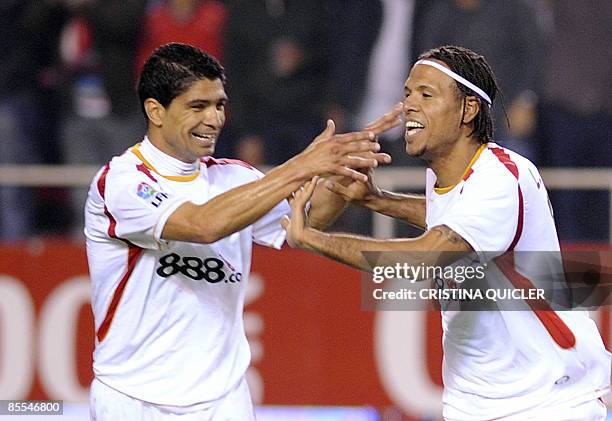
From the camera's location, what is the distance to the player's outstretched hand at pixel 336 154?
5363mm

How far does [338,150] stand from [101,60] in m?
4.73

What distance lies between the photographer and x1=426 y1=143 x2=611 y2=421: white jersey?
17.3 ft

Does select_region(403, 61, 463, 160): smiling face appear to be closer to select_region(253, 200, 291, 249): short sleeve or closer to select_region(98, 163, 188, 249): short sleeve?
select_region(253, 200, 291, 249): short sleeve

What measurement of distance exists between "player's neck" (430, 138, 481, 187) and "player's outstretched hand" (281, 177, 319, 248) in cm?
56

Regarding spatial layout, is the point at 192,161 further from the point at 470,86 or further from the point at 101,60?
the point at 101,60

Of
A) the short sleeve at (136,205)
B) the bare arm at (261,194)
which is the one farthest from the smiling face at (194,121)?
the bare arm at (261,194)

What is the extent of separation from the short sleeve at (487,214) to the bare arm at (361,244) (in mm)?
47

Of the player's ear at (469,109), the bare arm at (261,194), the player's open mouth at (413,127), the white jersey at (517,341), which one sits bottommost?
the white jersey at (517,341)

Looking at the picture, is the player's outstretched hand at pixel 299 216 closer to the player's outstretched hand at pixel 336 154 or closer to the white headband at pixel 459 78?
the player's outstretched hand at pixel 336 154

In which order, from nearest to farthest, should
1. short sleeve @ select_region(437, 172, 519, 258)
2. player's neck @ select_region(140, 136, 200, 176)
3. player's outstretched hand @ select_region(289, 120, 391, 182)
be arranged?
short sleeve @ select_region(437, 172, 519, 258) → player's outstretched hand @ select_region(289, 120, 391, 182) → player's neck @ select_region(140, 136, 200, 176)

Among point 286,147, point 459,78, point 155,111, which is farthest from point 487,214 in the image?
point 286,147

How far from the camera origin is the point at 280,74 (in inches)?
381

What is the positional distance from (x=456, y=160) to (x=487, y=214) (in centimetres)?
42

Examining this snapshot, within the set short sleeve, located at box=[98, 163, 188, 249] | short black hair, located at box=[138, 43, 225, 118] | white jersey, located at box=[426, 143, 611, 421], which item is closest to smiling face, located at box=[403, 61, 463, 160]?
white jersey, located at box=[426, 143, 611, 421]
